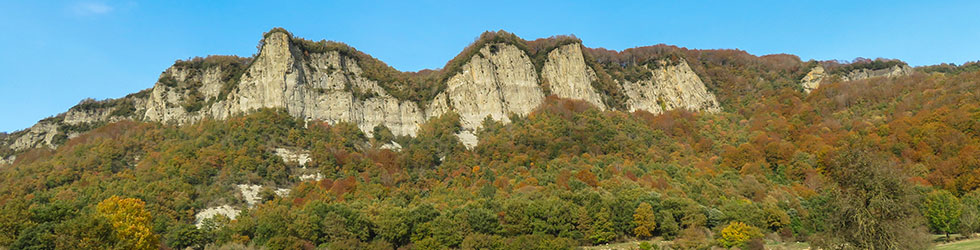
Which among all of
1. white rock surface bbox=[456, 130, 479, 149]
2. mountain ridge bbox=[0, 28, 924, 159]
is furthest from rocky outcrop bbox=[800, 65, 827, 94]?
white rock surface bbox=[456, 130, 479, 149]

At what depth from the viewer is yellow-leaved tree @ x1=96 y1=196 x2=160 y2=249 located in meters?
40.5

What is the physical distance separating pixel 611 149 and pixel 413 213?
29725 millimetres

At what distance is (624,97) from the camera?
98562mm

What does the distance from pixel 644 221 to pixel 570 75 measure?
45046 mm

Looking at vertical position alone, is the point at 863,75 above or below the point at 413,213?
above

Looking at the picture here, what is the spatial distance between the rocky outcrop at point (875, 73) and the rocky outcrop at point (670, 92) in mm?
24391

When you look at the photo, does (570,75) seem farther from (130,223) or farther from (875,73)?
(130,223)

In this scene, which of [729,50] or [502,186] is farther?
[729,50]

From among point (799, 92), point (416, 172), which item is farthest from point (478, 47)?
point (799, 92)

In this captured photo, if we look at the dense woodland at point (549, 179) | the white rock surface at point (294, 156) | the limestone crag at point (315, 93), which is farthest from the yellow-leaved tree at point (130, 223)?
the limestone crag at point (315, 93)

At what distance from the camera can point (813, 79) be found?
4080 inches

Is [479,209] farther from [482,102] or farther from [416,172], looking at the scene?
[482,102]

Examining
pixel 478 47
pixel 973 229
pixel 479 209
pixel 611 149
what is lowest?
pixel 973 229

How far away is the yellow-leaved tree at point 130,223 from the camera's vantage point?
40469 mm
